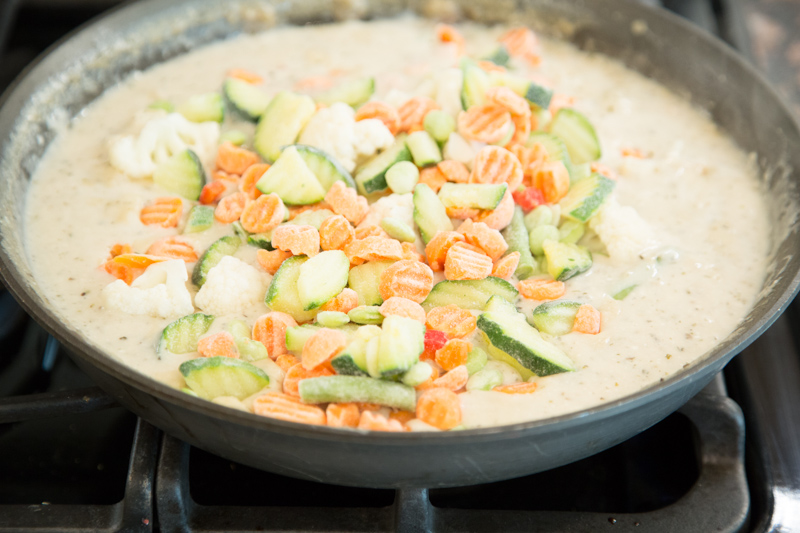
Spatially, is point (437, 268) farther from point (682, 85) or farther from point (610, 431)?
point (682, 85)

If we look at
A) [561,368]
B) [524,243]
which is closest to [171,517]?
[561,368]

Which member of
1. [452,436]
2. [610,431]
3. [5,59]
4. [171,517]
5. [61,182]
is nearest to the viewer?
[452,436]

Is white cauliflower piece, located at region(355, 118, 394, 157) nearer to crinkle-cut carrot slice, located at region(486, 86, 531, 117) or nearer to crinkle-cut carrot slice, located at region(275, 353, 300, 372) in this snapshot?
crinkle-cut carrot slice, located at region(486, 86, 531, 117)

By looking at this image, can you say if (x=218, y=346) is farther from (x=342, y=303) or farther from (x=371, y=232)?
(x=371, y=232)

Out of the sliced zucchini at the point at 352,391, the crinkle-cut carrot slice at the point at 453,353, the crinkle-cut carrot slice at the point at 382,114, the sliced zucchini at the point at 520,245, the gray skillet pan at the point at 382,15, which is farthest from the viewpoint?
the crinkle-cut carrot slice at the point at 382,114

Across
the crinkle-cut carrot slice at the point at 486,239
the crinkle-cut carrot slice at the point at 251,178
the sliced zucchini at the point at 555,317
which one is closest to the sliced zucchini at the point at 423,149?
the crinkle-cut carrot slice at the point at 486,239

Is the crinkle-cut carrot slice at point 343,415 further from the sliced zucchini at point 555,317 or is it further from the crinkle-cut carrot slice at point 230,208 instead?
the crinkle-cut carrot slice at point 230,208
